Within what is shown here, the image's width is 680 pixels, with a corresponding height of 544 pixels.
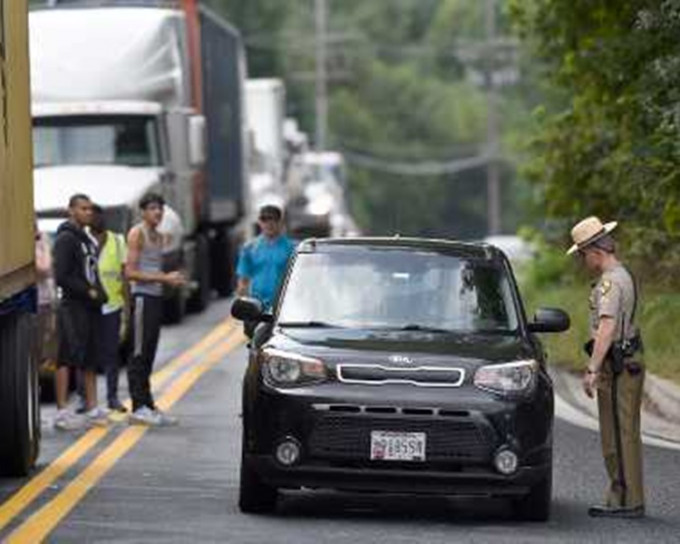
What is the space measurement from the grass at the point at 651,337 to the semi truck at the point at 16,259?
6.67 m

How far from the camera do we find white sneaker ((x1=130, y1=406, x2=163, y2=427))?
18891 mm

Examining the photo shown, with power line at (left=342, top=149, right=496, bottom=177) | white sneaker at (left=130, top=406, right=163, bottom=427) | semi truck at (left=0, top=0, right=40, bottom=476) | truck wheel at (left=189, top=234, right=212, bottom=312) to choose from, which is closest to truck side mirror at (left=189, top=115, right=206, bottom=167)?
truck wheel at (left=189, top=234, right=212, bottom=312)

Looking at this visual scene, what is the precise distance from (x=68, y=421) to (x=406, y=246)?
190 inches

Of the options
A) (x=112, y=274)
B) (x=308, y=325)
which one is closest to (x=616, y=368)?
(x=308, y=325)

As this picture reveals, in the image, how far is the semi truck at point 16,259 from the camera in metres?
14.3

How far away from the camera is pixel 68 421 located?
18703 millimetres

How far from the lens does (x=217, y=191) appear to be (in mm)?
35938

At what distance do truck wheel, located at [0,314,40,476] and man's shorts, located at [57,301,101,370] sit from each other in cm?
337

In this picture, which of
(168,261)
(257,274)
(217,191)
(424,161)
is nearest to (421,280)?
(257,274)

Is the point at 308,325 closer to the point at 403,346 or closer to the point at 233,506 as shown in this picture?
the point at 403,346

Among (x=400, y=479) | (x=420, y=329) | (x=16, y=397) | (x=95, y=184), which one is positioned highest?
(x=95, y=184)

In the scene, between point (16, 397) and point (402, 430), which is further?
point (16, 397)

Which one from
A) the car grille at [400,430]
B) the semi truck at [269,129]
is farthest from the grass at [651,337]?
the semi truck at [269,129]

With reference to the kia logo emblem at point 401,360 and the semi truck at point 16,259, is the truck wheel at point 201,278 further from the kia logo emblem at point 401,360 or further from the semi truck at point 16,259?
the kia logo emblem at point 401,360
